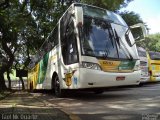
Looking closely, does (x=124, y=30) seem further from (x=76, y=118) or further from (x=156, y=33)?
(x=156, y=33)

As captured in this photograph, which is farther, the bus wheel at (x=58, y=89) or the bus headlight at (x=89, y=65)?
the bus wheel at (x=58, y=89)

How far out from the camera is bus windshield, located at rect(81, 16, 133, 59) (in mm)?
11086

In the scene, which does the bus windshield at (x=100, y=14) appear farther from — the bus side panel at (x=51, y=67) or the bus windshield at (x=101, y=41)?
the bus side panel at (x=51, y=67)

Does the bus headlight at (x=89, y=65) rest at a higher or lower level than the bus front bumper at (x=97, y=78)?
higher

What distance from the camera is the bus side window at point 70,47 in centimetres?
1142

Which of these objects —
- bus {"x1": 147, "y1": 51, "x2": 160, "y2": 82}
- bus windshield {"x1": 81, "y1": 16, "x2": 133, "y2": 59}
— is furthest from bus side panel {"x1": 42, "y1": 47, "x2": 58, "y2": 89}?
bus {"x1": 147, "y1": 51, "x2": 160, "y2": 82}

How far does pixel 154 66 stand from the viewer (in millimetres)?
19312

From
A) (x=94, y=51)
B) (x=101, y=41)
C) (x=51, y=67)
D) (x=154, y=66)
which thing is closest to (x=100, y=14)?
(x=101, y=41)

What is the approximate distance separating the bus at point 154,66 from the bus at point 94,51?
679 cm

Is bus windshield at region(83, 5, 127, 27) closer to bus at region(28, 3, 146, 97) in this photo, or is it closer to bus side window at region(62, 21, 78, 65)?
bus at region(28, 3, 146, 97)

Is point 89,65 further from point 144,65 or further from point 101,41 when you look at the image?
point 144,65

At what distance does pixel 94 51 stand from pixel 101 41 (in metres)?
0.57

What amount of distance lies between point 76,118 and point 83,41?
14.6ft

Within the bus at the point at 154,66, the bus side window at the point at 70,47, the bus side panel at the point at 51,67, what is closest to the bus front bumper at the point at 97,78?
the bus side window at the point at 70,47
